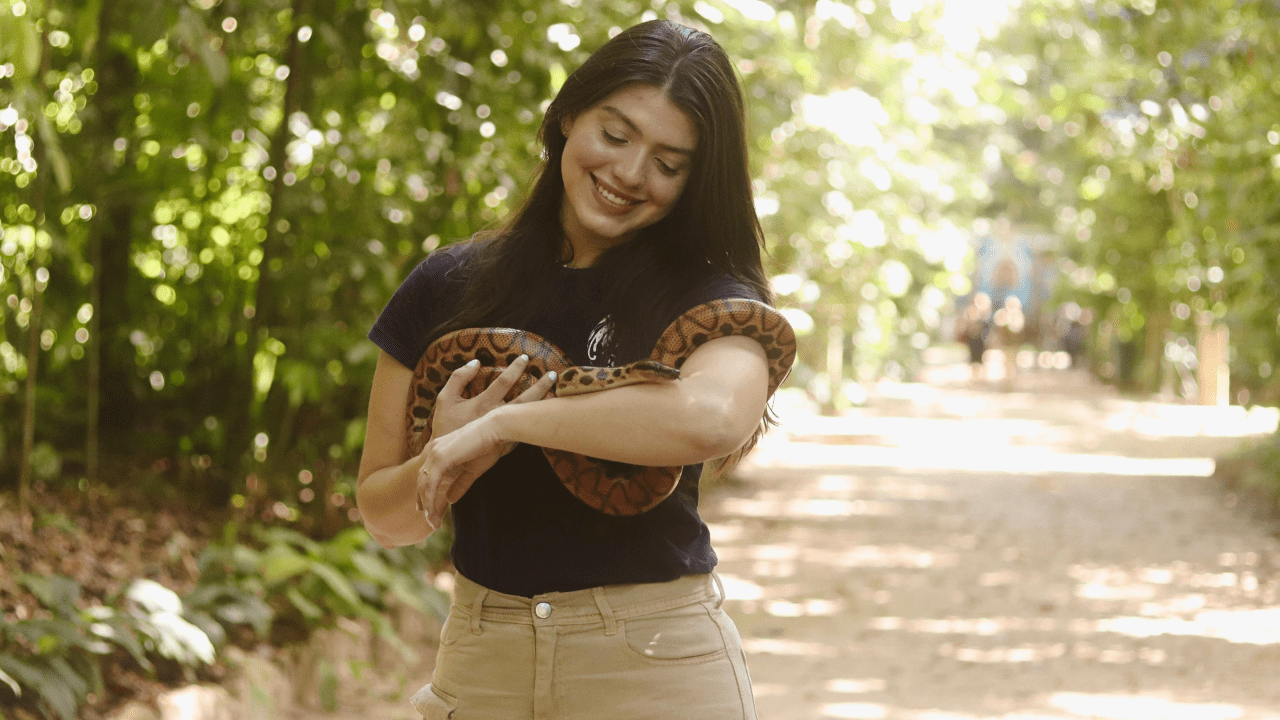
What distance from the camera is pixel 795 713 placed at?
548 cm

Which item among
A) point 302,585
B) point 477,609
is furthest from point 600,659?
point 302,585

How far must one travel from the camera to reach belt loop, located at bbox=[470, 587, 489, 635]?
190 cm

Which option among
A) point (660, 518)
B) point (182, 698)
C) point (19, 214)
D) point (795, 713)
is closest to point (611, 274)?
point (660, 518)

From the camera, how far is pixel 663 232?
76.5 inches

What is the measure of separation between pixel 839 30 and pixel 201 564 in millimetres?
7665

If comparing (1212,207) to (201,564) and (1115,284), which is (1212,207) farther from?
(1115,284)

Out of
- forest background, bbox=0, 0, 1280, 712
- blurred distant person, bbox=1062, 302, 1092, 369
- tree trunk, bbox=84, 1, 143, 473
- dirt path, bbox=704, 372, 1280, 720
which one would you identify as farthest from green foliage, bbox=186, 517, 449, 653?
blurred distant person, bbox=1062, 302, 1092, 369

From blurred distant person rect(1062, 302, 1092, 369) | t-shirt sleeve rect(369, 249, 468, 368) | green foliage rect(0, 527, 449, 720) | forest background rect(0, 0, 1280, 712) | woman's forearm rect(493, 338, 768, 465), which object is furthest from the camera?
blurred distant person rect(1062, 302, 1092, 369)

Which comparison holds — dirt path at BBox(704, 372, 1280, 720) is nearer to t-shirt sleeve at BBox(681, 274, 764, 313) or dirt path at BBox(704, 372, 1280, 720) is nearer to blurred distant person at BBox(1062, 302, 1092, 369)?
t-shirt sleeve at BBox(681, 274, 764, 313)

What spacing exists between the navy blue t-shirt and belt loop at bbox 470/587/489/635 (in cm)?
1

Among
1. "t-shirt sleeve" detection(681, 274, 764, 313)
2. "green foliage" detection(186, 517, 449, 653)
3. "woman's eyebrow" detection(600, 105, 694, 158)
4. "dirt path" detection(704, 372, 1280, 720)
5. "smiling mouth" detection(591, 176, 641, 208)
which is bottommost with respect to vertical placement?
"dirt path" detection(704, 372, 1280, 720)

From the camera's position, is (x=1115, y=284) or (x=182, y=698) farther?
(x=1115, y=284)

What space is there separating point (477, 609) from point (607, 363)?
1.41ft

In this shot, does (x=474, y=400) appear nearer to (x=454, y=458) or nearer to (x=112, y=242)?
(x=454, y=458)
